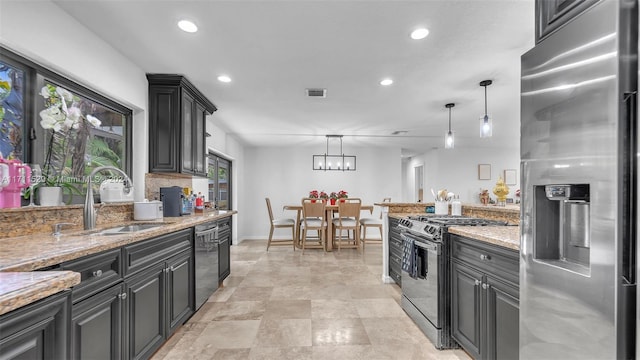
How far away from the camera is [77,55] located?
203 cm

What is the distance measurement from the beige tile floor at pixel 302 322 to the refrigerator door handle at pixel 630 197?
5.09 ft

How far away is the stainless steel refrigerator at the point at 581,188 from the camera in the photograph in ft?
2.72

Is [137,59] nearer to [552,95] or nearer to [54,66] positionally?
[54,66]

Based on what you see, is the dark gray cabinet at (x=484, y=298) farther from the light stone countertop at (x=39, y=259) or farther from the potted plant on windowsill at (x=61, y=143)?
the potted plant on windowsill at (x=61, y=143)

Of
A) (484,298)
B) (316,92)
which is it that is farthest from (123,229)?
(484,298)

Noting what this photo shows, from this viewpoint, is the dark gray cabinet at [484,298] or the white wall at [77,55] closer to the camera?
the dark gray cabinet at [484,298]

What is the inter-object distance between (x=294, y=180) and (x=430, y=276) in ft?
17.2

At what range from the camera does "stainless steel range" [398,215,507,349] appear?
7.04 feet

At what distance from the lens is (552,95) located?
3.42ft

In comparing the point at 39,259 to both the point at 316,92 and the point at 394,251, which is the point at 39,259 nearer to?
the point at 316,92

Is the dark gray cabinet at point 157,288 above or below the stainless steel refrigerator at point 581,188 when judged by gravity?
below

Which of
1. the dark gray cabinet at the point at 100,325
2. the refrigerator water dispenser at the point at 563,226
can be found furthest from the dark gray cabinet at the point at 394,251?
the dark gray cabinet at the point at 100,325

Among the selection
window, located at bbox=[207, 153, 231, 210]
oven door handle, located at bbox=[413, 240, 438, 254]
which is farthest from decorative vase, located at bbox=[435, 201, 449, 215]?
window, located at bbox=[207, 153, 231, 210]

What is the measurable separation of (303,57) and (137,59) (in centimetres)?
150
